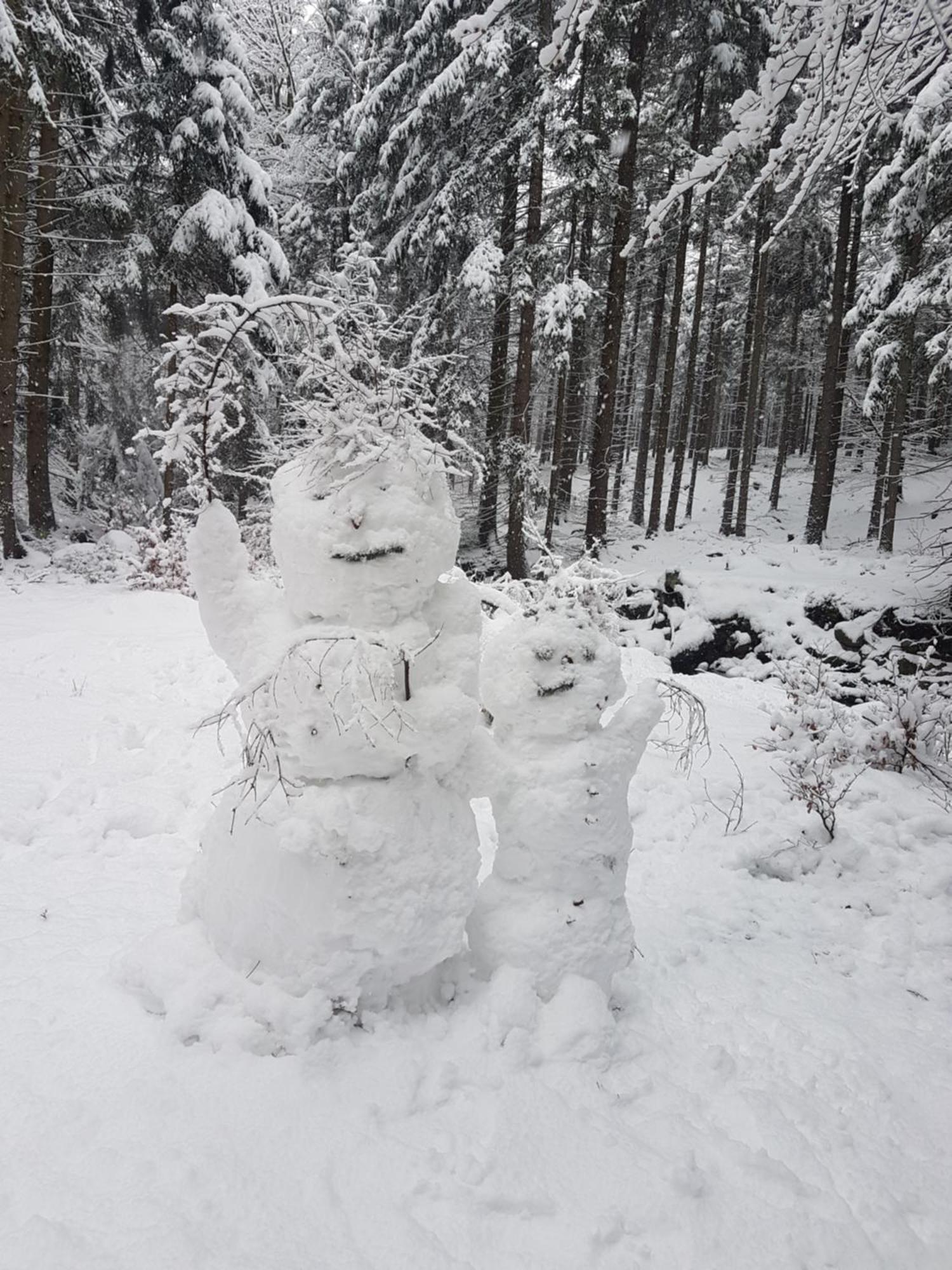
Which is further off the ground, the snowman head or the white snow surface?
the snowman head

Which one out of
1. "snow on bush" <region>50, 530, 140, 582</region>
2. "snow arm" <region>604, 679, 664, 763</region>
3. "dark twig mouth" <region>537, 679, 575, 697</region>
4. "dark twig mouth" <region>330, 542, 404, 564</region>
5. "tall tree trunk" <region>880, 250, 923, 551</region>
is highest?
"tall tree trunk" <region>880, 250, 923, 551</region>

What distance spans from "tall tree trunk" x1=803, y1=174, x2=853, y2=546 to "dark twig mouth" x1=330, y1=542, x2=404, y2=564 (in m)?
14.2

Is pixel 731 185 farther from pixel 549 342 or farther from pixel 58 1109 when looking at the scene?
pixel 58 1109

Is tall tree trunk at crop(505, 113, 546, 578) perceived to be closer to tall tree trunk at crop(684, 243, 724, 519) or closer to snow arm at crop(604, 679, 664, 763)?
snow arm at crop(604, 679, 664, 763)

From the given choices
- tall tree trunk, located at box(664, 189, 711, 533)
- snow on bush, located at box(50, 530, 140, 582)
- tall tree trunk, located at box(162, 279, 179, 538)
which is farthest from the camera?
tall tree trunk, located at box(664, 189, 711, 533)

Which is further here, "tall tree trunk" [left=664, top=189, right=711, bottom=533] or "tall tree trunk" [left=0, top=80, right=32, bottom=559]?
"tall tree trunk" [left=664, top=189, right=711, bottom=533]

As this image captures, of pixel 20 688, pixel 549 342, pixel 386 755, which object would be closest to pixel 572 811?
pixel 386 755

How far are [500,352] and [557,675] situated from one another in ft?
42.4

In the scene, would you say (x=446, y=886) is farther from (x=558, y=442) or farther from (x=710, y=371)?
(x=710, y=371)

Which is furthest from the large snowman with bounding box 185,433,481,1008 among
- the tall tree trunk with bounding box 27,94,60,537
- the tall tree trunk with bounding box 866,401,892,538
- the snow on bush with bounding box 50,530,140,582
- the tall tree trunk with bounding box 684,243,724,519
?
the tall tree trunk with bounding box 684,243,724,519

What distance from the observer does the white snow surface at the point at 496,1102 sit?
80.8 inches

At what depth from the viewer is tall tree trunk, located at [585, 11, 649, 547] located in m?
11.1

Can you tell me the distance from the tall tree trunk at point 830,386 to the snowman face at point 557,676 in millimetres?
13381

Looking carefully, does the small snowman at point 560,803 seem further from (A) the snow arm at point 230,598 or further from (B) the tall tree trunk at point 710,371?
(B) the tall tree trunk at point 710,371
